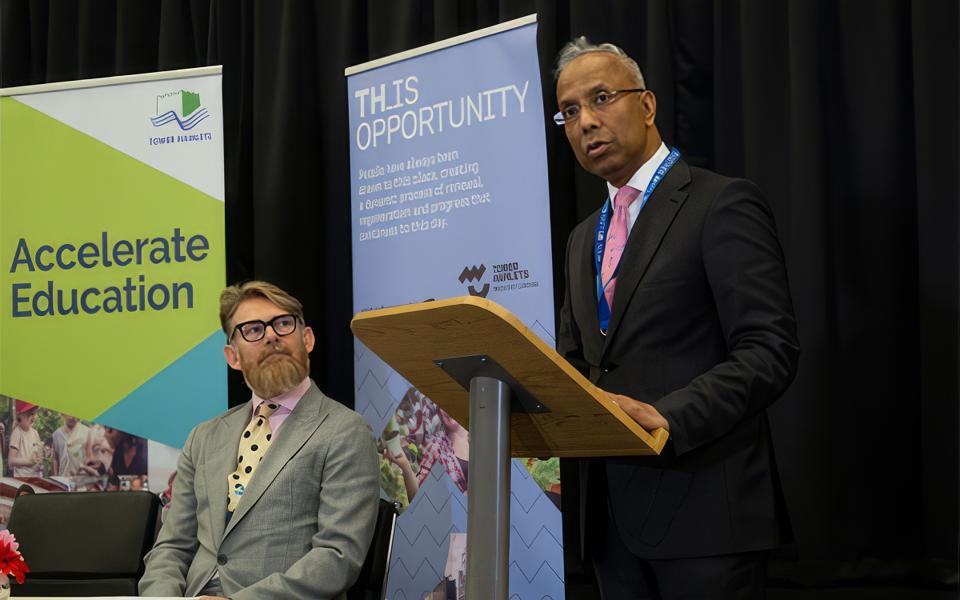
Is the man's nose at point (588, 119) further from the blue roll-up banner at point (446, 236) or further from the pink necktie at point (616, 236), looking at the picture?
the blue roll-up banner at point (446, 236)

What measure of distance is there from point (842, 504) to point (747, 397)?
162 centimetres

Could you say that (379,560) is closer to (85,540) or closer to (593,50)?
(85,540)

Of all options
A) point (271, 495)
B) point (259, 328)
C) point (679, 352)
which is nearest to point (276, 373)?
point (259, 328)

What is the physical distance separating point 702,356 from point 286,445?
148cm

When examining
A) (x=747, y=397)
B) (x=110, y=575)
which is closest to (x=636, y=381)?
(x=747, y=397)

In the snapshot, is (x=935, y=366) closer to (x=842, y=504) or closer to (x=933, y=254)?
(x=933, y=254)

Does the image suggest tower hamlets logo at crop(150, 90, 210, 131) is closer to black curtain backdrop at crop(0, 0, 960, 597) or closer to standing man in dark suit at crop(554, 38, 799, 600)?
black curtain backdrop at crop(0, 0, 960, 597)

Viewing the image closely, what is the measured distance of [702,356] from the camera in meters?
1.91

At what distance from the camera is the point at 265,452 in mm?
3004

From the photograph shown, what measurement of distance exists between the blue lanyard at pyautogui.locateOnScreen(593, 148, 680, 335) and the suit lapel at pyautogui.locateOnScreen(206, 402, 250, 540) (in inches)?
56.6

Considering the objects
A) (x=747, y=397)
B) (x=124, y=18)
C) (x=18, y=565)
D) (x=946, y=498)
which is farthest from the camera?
(x=124, y=18)

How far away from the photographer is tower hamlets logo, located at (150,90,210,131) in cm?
417

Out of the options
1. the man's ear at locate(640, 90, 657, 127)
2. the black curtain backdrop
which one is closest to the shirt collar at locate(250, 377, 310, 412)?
the black curtain backdrop

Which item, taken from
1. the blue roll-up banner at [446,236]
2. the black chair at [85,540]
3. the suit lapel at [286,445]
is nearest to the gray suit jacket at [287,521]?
the suit lapel at [286,445]
